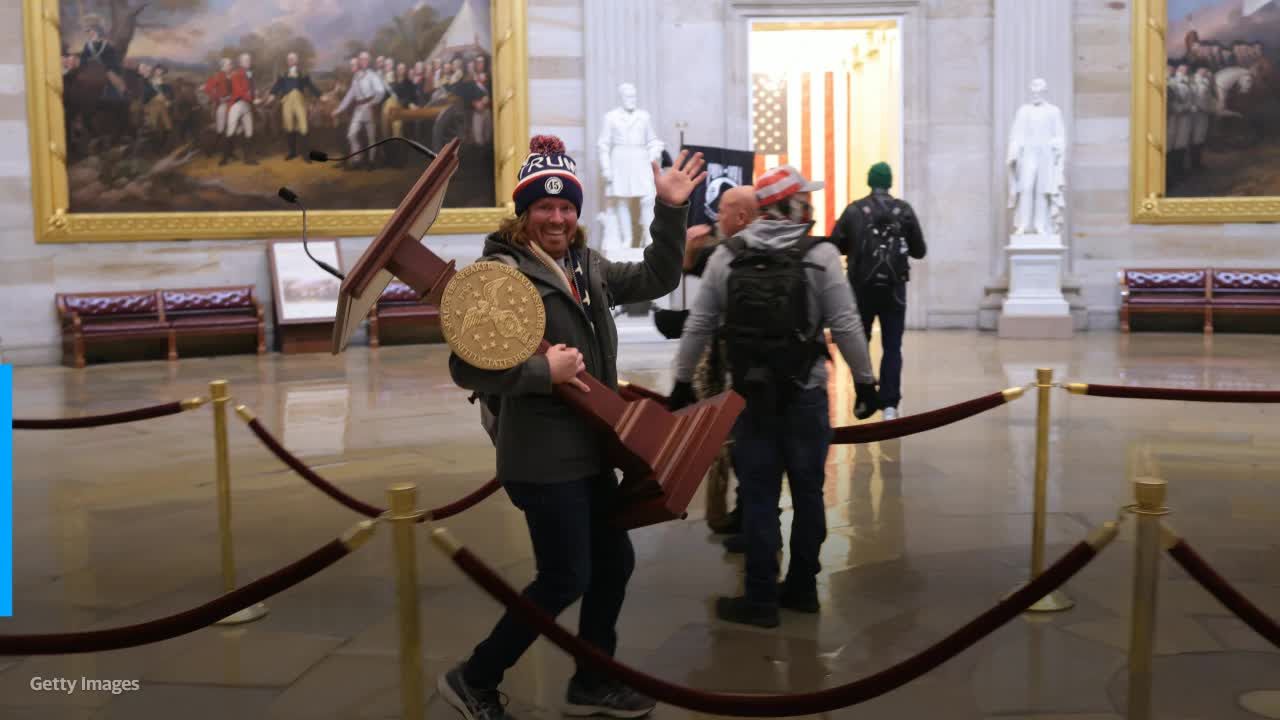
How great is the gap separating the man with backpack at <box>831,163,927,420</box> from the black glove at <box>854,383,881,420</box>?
12.3 ft

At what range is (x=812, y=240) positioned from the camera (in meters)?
4.53

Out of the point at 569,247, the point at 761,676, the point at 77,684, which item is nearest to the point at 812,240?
the point at 569,247

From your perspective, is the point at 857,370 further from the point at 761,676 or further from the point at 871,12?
the point at 871,12

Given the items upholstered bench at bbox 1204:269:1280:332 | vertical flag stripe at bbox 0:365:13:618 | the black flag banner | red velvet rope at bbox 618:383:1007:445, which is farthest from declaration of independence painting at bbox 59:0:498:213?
red velvet rope at bbox 618:383:1007:445

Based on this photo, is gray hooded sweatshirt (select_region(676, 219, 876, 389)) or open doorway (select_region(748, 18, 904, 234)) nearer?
gray hooded sweatshirt (select_region(676, 219, 876, 389))

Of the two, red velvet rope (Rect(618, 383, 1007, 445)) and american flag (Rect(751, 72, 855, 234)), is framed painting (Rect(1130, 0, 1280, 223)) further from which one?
red velvet rope (Rect(618, 383, 1007, 445))

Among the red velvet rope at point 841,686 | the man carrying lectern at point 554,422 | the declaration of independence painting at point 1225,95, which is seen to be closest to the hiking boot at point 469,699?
the man carrying lectern at point 554,422

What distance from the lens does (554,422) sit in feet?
11.1

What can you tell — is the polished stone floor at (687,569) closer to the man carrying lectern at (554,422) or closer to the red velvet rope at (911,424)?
the man carrying lectern at (554,422)

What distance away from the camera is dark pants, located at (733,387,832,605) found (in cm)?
450

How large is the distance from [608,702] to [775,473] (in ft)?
4.05

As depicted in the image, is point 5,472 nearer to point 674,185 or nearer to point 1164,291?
point 674,185

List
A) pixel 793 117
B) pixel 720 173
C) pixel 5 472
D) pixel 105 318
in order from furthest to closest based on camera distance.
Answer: pixel 793 117 → pixel 105 318 → pixel 720 173 → pixel 5 472

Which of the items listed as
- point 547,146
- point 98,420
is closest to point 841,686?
point 547,146
